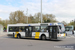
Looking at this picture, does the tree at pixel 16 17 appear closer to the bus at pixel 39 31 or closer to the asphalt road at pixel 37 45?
the bus at pixel 39 31

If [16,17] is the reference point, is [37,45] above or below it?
below

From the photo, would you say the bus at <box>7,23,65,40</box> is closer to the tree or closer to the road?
the road

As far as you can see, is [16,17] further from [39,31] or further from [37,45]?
[37,45]

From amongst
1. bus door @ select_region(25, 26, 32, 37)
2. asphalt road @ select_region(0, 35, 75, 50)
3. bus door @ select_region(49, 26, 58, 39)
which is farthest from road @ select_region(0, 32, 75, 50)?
bus door @ select_region(25, 26, 32, 37)

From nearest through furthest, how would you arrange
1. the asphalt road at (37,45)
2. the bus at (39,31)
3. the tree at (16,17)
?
the asphalt road at (37,45) < the bus at (39,31) < the tree at (16,17)

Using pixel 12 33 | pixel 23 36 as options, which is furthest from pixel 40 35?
pixel 12 33

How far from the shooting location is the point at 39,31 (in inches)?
659

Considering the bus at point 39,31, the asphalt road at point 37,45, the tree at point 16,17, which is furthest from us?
the tree at point 16,17

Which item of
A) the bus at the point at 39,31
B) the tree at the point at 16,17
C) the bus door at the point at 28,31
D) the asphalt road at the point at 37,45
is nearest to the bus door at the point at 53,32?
the bus at the point at 39,31

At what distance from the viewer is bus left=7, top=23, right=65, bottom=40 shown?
15.2 m

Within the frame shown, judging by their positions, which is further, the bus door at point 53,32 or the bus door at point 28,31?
the bus door at point 28,31

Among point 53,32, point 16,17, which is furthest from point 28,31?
point 16,17

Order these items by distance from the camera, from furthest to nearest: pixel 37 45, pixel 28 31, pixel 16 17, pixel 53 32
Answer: pixel 16 17
pixel 28 31
pixel 53 32
pixel 37 45

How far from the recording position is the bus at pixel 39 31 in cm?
1519
